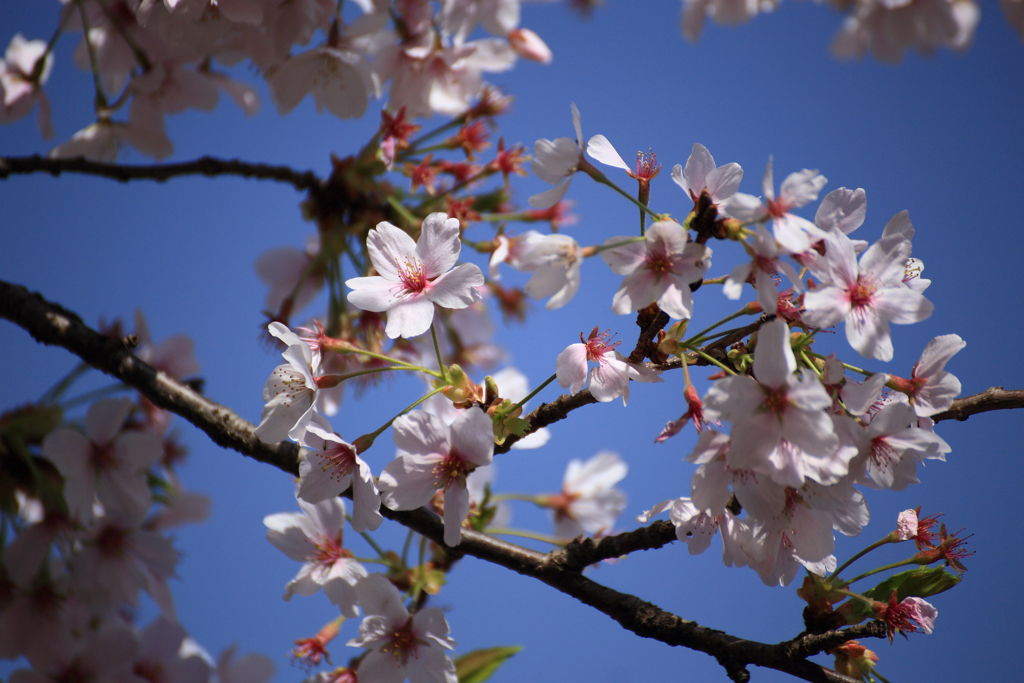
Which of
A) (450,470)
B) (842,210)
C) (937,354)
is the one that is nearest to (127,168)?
A: (450,470)

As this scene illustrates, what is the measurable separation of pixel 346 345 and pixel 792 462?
27.6 inches

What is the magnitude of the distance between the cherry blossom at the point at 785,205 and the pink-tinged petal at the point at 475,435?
1.39 ft

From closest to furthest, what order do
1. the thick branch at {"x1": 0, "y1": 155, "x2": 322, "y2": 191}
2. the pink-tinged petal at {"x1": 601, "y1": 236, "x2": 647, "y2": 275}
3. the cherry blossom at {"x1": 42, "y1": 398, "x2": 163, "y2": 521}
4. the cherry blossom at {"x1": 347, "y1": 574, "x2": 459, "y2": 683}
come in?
1. the pink-tinged petal at {"x1": 601, "y1": 236, "x2": 647, "y2": 275}
2. the cherry blossom at {"x1": 347, "y1": 574, "x2": 459, "y2": 683}
3. the cherry blossom at {"x1": 42, "y1": 398, "x2": 163, "y2": 521}
4. the thick branch at {"x1": 0, "y1": 155, "x2": 322, "y2": 191}

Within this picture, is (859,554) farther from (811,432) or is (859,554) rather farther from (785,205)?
(785,205)

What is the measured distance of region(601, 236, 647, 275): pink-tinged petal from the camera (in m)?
1.03

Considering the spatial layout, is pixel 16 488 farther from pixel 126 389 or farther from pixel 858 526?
pixel 858 526

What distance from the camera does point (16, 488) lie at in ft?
6.07

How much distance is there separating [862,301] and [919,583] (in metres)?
0.48

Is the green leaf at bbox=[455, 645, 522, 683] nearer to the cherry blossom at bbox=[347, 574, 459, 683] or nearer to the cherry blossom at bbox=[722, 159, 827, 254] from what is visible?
the cherry blossom at bbox=[347, 574, 459, 683]

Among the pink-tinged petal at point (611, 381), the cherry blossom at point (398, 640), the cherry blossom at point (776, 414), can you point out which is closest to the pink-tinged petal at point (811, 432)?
the cherry blossom at point (776, 414)

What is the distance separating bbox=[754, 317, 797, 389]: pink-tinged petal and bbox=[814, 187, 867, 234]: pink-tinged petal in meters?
0.22

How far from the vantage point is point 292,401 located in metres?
1.14

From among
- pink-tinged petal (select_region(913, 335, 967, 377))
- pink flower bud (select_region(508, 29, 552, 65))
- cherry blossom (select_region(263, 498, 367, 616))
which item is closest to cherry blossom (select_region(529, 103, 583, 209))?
pink-tinged petal (select_region(913, 335, 967, 377))

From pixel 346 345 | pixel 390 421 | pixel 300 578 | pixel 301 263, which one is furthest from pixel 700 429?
pixel 301 263
